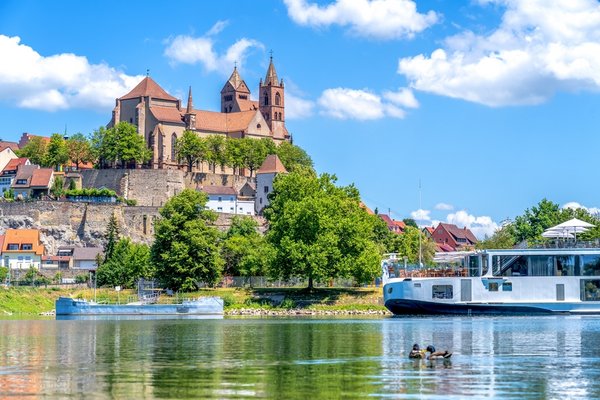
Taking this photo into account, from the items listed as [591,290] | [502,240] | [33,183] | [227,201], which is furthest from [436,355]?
[227,201]

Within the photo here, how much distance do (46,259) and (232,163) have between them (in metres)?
44.1

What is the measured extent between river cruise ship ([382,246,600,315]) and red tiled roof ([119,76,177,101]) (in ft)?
334

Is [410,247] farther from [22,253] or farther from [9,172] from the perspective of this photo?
[9,172]

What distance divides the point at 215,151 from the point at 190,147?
599 cm

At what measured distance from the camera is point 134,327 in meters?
69.4

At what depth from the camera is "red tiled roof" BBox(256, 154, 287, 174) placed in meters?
162

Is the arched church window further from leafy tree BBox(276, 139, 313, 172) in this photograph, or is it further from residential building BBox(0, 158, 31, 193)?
residential building BBox(0, 158, 31, 193)

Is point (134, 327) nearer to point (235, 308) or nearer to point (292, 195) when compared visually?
point (235, 308)

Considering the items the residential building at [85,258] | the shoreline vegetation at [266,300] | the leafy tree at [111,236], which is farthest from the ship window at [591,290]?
the residential building at [85,258]

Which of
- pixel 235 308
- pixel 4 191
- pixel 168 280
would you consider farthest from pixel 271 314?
pixel 4 191

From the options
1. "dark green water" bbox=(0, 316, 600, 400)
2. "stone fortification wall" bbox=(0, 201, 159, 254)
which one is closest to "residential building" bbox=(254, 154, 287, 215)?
"stone fortification wall" bbox=(0, 201, 159, 254)

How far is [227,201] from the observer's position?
527ft

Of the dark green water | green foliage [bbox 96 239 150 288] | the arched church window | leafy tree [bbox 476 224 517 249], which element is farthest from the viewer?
the arched church window

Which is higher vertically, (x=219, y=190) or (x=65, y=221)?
(x=219, y=190)
